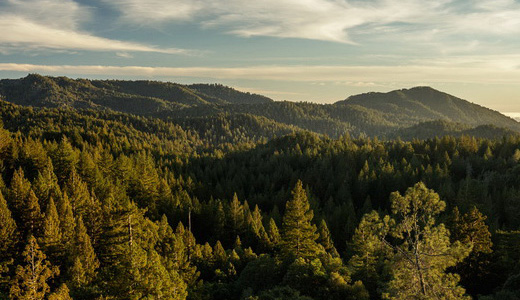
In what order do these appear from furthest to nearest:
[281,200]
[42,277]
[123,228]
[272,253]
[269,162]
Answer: [269,162] < [281,200] < [272,253] < [123,228] < [42,277]

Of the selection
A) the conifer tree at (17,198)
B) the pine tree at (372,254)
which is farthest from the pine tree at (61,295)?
the pine tree at (372,254)

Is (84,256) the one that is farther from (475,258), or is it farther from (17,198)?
(475,258)

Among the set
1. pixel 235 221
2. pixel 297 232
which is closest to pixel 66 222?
pixel 297 232

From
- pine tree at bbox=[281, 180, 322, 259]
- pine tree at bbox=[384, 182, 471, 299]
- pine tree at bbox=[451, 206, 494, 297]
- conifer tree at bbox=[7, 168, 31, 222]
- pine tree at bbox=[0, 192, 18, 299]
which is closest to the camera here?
pine tree at bbox=[384, 182, 471, 299]

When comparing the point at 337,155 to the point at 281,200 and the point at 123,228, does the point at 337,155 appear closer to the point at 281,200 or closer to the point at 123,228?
the point at 281,200

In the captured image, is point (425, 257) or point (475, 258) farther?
point (475, 258)

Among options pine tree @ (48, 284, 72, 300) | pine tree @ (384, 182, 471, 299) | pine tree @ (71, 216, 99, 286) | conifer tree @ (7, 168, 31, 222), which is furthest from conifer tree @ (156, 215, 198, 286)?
pine tree @ (384, 182, 471, 299)

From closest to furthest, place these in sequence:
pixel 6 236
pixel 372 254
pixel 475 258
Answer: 1. pixel 6 236
2. pixel 372 254
3. pixel 475 258

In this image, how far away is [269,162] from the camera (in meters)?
174

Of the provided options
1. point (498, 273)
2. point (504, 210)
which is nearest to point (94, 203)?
point (498, 273)

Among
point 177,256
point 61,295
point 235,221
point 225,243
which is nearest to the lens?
point 61,295

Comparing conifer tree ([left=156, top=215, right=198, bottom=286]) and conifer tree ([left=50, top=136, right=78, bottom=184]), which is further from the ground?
conifer tree ([left=50, top=136, right=78, bottom=184])

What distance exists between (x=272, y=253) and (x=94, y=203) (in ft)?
113

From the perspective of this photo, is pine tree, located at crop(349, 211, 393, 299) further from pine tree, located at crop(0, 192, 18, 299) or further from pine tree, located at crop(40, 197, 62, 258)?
pine tree, located at crop(0, 192, 18, 299)
